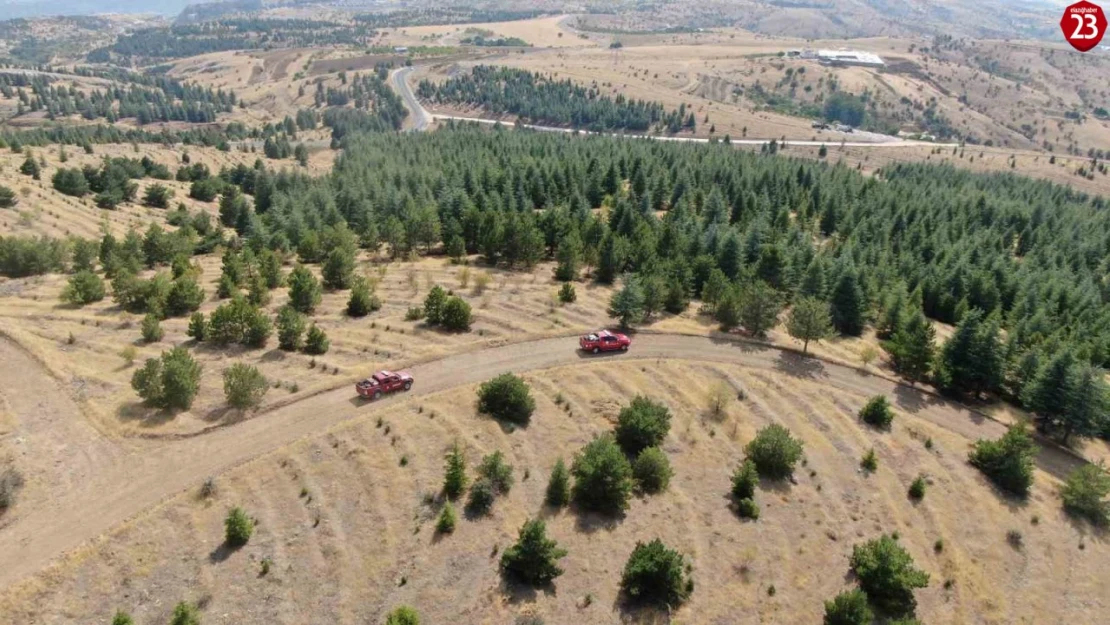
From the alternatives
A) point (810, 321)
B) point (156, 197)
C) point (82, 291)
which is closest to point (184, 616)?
point (82, 291)

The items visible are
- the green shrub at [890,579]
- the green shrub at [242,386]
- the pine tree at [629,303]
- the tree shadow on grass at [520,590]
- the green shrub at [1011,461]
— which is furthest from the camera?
the pine tree at [629,303]

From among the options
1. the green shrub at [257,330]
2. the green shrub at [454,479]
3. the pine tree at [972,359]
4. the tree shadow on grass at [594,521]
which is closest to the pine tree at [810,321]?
the pine tree at [972,359]

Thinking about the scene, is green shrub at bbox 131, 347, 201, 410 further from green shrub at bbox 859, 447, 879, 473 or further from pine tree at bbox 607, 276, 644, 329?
green shrub at bbox 859, 447, 879, 473

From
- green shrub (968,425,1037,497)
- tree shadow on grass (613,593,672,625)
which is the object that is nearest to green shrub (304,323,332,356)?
tree shadow on grass (613,593,672,625)

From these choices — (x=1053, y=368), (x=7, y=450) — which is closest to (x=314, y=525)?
(x=7, y=450)

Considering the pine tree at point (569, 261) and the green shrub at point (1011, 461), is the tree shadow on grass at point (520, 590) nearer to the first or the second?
the green shrub at point (1011, 461)

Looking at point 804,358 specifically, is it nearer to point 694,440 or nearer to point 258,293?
point 694,440
